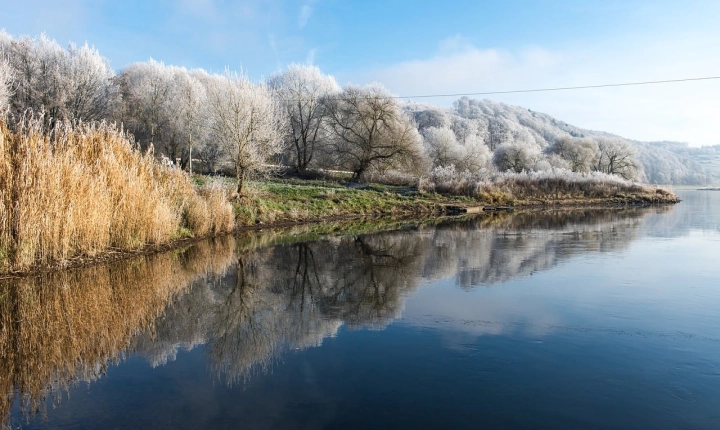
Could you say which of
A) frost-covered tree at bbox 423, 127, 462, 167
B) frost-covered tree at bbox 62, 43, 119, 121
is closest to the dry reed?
frost-covered tree at bbox 62, 43, 119, 121

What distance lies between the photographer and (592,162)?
72938 mm

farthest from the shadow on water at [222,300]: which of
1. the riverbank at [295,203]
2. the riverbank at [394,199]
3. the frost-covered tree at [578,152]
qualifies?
the frost-covered tree at [578,152]

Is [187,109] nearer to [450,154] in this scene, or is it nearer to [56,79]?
[56,79]

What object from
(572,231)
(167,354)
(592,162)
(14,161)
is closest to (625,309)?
(167,354)

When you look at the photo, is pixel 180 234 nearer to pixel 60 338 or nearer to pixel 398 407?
pixel 60 338

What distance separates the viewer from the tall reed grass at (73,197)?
9695mm

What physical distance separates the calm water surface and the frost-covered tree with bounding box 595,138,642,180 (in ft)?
217

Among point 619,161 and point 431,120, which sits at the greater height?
point 431,120

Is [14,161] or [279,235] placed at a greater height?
[14,161]

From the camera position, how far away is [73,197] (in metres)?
10.5

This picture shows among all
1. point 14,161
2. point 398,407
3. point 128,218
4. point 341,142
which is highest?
point 341,142

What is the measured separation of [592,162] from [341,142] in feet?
152

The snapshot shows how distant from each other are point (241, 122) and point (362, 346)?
17743 millimetres

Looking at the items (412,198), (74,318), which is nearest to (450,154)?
(412,198)
